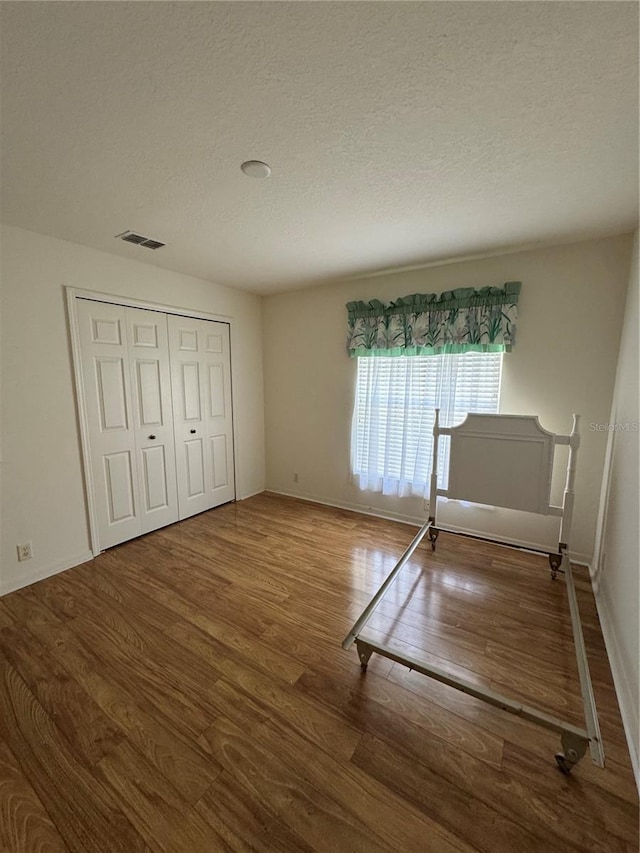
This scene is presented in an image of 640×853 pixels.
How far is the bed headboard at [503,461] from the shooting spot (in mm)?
2309

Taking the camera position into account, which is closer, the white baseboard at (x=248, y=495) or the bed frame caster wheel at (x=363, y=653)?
the bed frame caster wheel at (x=363, y=653)

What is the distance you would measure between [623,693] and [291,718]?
4.84 feet

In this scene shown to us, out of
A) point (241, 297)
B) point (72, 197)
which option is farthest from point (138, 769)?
point (241, 297)

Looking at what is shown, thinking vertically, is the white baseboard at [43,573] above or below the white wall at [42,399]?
below

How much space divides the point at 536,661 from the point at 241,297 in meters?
3.96

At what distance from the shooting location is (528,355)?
269 cm

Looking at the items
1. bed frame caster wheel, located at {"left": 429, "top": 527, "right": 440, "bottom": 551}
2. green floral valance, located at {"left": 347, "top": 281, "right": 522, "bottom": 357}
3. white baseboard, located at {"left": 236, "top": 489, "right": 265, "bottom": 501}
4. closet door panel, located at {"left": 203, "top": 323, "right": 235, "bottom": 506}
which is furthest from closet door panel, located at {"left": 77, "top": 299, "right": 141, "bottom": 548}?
bed frame caster wheel, located at {"left": 429, "top": 527, "right": 440, "bottom": 551}

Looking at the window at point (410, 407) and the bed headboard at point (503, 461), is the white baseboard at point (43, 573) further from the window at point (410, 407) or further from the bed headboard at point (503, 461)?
the bed headboard at point (503, 461)

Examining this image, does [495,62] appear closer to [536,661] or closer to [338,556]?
[536,661]

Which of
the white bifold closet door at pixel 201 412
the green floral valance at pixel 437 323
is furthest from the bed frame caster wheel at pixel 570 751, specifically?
the white bifold closet door at pixel 201 412

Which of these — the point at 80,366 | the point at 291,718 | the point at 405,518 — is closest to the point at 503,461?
the point at 405,518

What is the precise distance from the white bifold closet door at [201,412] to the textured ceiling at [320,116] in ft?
3.95

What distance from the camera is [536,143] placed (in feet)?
4.70

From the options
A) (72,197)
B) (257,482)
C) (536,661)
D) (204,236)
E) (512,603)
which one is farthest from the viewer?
(257,482)
